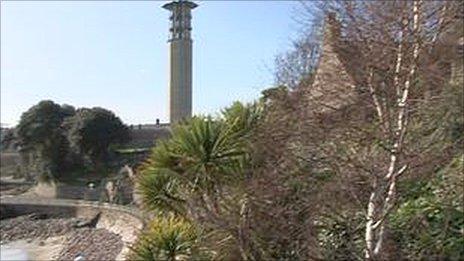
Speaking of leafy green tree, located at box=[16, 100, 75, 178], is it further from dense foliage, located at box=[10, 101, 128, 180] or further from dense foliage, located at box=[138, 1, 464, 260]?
dense foliage, located at box=[138, 1, 464, 260]

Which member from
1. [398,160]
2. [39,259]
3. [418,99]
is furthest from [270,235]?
[39,259]

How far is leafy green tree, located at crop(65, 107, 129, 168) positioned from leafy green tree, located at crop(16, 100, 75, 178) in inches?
60.3

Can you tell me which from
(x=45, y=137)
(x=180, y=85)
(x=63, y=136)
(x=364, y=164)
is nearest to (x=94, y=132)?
(x=63, y=136)

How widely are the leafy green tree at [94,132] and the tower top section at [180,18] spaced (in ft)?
38.7

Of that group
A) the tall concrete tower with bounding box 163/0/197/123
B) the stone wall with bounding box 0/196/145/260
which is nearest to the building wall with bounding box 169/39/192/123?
the tall concrete tower with bounding box 163/0/197/123

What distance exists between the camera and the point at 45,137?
185ft

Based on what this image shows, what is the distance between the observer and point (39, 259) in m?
33.2

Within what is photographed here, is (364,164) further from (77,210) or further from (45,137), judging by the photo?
(45,137)

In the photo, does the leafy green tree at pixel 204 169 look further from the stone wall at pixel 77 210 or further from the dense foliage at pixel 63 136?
the dense foliage at pixel 63 136

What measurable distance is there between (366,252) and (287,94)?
8.71 ft

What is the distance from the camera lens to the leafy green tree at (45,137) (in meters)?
55.8

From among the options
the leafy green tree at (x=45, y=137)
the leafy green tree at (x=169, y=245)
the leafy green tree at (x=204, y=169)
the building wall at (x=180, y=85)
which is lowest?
the leafy green tree at (x=169, y=245)

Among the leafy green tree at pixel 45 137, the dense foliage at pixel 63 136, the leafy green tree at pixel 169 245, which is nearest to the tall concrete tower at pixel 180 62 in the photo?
the dense foliage at pixel 63 136

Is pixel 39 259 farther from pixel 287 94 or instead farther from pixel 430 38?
pixel 430 38
